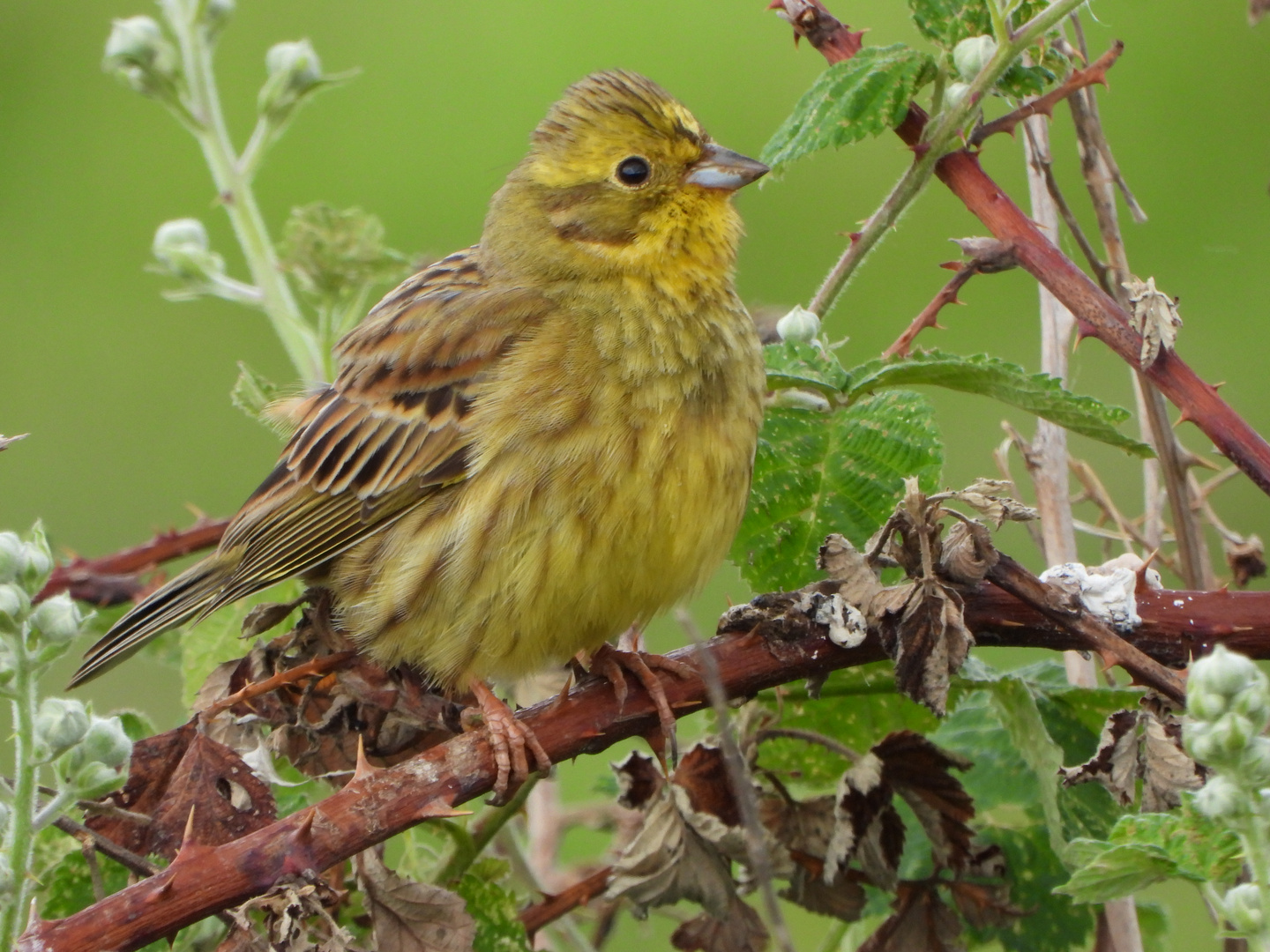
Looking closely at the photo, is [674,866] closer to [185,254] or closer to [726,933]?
[726,933]

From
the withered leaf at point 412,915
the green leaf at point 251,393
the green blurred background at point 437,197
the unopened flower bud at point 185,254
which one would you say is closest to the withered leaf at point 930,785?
the withered leaf at point 412,915

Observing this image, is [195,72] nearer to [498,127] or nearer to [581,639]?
[581,639]

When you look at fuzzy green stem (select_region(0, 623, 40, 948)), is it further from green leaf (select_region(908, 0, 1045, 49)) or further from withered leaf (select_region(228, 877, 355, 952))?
green leaf (select_region(908, 0, 1045, 49))

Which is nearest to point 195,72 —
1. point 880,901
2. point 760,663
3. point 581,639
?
point 581,639

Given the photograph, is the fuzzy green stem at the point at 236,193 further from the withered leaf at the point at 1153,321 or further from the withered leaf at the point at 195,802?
the withered leaf at the point at 1153,321

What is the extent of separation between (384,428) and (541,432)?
0.48 m

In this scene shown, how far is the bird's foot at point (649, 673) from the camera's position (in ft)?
7.70

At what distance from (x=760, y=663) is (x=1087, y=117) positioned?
1.12 meters

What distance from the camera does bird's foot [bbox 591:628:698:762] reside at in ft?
7.70

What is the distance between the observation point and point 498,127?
8695mm

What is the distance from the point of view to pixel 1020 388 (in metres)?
2.39

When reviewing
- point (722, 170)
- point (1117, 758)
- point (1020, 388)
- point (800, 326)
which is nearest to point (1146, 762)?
point (1117, 758)

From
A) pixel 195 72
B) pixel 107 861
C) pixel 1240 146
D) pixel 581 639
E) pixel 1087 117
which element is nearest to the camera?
pixel 107 861

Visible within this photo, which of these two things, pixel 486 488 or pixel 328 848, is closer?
pixel 328 848
